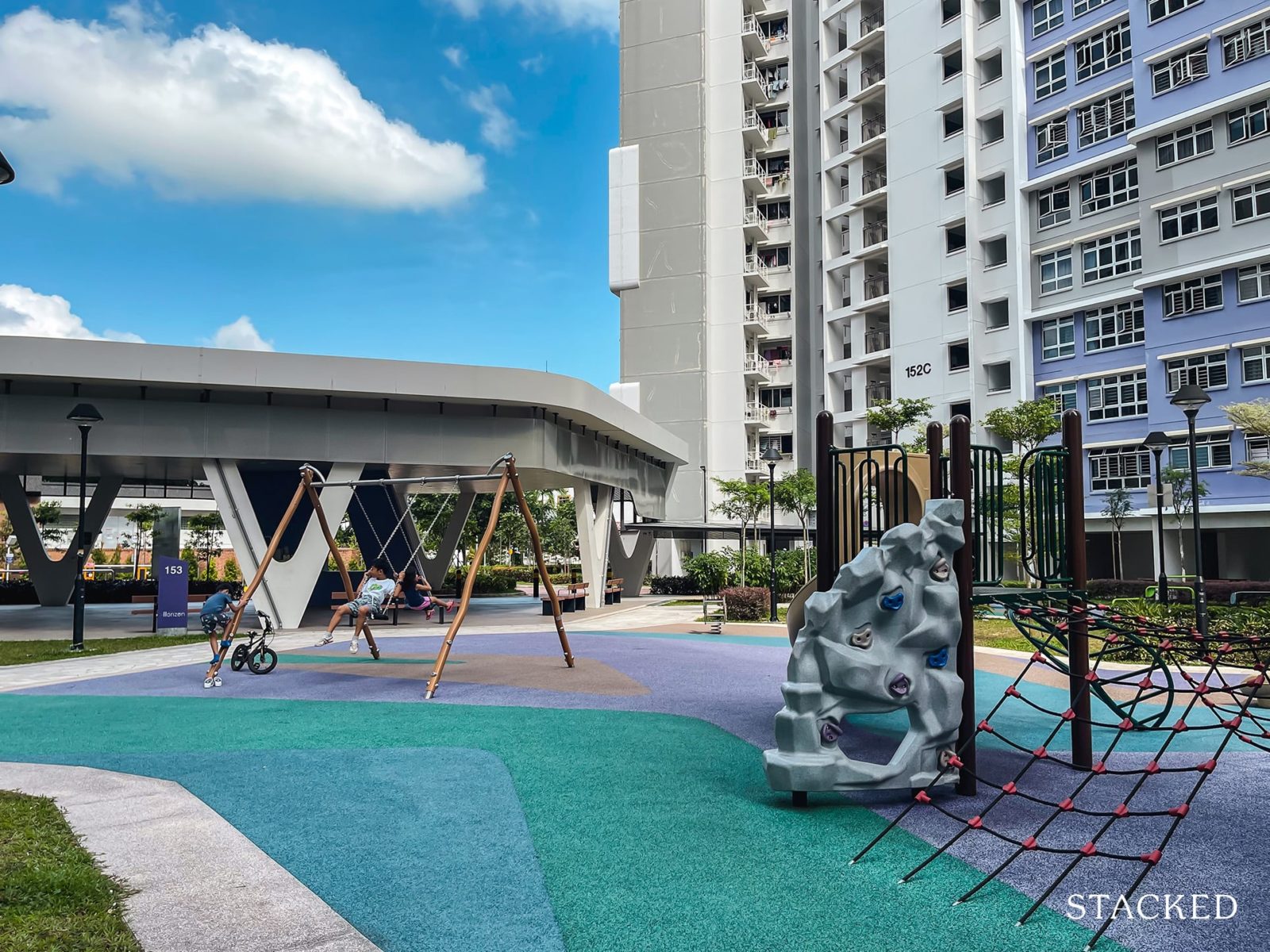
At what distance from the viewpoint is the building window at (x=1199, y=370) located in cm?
3403

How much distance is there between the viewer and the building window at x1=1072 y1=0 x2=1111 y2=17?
40.4 metres

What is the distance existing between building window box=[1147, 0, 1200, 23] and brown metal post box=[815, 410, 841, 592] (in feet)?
121

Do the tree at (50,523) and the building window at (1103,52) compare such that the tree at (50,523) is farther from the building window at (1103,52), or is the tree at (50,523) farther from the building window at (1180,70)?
the building window at (1180,70)

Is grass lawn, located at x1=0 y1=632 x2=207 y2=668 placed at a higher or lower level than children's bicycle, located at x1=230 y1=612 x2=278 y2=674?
lower


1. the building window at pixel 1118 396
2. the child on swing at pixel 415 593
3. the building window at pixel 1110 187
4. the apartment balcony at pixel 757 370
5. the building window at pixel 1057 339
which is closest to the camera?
the child on swing at pixel 415 593

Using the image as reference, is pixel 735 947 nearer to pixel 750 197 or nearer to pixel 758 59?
pixel 750 197

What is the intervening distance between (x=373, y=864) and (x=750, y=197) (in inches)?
2218

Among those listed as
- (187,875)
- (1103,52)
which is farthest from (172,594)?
(1103,52)

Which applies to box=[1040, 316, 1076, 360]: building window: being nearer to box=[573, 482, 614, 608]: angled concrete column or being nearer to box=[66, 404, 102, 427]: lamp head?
box=[573, 482, 614, 608]: angled concrete column

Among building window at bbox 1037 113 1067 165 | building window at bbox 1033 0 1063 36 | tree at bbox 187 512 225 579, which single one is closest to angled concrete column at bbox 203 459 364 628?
building window at bbox 1037 113 1067 165

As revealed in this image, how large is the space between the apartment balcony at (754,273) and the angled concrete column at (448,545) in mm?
26736

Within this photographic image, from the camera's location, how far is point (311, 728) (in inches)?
410

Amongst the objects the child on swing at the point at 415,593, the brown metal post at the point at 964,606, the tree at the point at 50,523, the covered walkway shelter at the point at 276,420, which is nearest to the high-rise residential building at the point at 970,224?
the covered walkway shelter at the point at 276,420

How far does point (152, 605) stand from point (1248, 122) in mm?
41114
